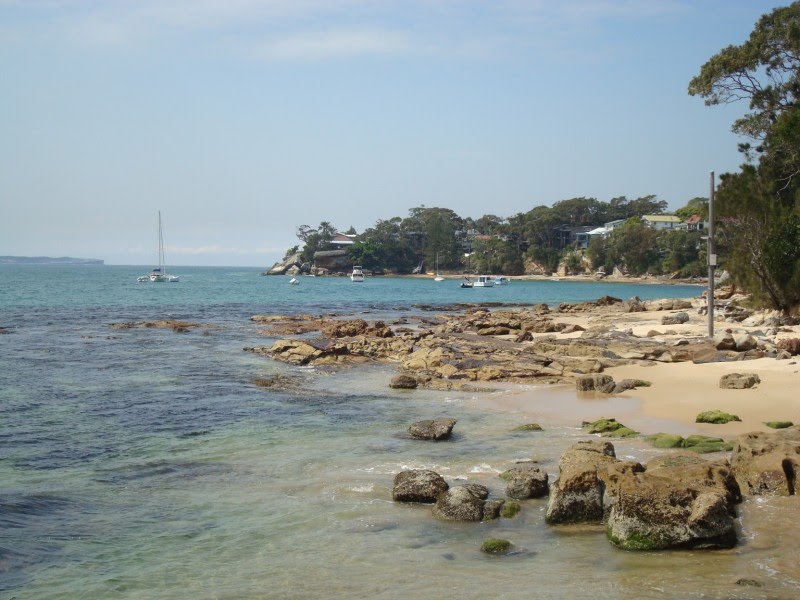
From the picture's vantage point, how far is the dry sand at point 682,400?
46.9ft

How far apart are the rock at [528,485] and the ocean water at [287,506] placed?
229 mm

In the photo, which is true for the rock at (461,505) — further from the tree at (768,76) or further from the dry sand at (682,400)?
the tree at (768,76)

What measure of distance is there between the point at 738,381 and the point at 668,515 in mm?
9979

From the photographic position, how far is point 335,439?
14.4m

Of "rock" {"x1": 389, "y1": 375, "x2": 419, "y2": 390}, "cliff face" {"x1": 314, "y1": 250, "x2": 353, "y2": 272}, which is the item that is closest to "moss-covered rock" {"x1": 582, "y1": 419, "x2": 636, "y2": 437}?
"rock" {"x1": 389, "y1": 375, "x2": 419, "y2": 390}

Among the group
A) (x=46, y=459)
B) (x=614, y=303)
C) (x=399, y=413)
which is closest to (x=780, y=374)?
(x=399, y=413)

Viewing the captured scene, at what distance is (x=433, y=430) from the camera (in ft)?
46.4

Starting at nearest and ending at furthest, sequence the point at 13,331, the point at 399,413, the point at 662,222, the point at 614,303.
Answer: the point at 399,413
the point at 13,331
the point at 614,303
the point at 662,222

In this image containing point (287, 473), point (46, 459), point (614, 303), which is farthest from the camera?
point (614, 303)

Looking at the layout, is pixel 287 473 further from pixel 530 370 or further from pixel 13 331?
pixel 13 331

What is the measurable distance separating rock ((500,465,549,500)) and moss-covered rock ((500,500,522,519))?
447mm

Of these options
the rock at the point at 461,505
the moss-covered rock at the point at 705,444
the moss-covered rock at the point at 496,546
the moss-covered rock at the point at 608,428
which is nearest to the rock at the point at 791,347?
the moss-covered rock at the point at 608,428

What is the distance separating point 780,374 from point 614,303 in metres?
41.6

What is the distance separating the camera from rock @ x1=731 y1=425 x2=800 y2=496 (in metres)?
9.58
